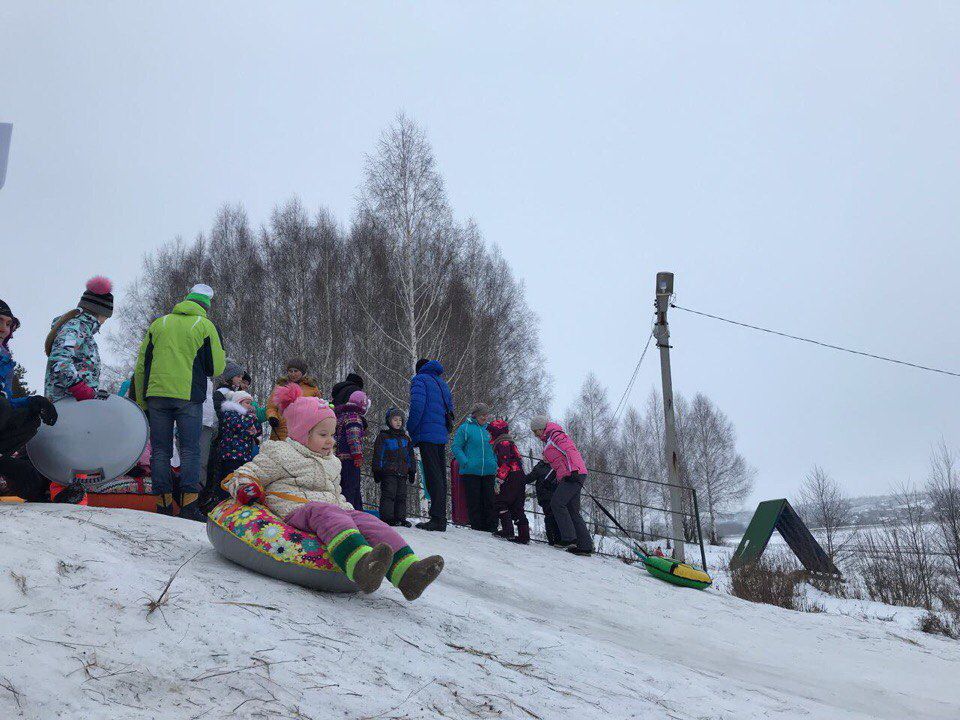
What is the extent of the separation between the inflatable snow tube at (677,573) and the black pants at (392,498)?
2908 millimetres

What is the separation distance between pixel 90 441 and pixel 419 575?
2.61 meters

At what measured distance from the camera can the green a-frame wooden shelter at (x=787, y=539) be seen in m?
12.2

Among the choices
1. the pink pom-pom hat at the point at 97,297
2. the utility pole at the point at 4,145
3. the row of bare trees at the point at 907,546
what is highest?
the utility pole at the point at 4,145

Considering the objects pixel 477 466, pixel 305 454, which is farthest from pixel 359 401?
pixel 305 454

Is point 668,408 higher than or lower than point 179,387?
higher

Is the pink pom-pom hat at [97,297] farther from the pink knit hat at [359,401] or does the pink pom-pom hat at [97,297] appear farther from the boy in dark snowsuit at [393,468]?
the boy in dark snowsuit at [393,468]

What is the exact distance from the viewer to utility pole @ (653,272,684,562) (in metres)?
10.7

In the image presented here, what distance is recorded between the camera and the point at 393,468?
7.86 metres

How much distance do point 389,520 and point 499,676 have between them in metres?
4.76

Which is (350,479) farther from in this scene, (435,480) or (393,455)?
(435,480)

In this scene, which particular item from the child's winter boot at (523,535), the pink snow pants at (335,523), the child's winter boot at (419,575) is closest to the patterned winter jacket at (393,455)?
the child's winter boot at (523,535)

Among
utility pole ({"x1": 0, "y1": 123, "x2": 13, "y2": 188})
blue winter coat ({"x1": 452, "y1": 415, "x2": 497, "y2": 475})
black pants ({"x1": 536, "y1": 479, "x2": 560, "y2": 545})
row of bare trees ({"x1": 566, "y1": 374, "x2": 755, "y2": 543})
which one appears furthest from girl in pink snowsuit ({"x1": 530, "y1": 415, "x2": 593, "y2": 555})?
row of bare trees ({"x1": 566, "y1": 374, "x2": 755, "y2": 543})

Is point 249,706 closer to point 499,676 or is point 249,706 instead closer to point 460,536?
point 499,676

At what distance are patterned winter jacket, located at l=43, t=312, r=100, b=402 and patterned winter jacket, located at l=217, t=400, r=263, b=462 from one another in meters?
1.18
